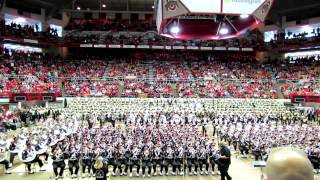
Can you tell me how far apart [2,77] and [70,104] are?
7984 millimetres

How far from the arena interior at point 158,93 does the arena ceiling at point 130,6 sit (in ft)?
0.49

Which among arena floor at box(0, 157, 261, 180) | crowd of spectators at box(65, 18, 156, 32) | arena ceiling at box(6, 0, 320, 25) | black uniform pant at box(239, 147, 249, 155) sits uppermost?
arena ceiling at box(6, 0, 320, 25)

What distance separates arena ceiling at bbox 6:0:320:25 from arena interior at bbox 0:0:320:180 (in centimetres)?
15

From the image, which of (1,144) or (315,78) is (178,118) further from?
(315,78)

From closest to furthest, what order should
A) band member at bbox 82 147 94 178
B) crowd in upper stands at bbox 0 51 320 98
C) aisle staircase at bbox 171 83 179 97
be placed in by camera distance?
1. band member at bbox 82 147 94 178
2. crowd in upper stands at bbox 0 51 320 98
3. aisle staircase at bbox 171 83 179 97

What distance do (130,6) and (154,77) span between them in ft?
44.9

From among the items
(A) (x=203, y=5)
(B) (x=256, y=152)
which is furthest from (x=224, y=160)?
(A) (x=203, y=5)

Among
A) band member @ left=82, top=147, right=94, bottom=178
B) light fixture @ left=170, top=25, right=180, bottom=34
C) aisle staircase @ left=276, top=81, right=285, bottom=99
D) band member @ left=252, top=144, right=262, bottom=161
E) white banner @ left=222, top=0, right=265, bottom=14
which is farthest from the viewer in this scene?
aisle staircase @ left=276, top=81, right=285, bottom=99

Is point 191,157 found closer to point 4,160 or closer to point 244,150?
point 244,150

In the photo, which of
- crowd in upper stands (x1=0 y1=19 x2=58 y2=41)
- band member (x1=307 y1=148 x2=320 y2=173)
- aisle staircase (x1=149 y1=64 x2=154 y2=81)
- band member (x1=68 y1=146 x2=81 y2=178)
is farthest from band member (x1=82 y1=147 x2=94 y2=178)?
crowd in upper stands (x1=0 y1=19 x2=58 y2=41)

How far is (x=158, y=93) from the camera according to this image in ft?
121

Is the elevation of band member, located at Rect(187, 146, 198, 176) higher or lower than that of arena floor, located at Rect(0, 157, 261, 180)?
higher

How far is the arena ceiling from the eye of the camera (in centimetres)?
4203

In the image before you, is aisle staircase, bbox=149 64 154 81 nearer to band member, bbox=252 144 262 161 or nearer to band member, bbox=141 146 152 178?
band member, bbox=252 144 262 161
